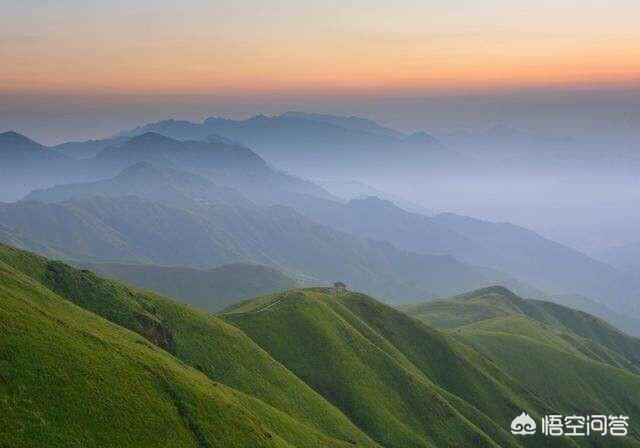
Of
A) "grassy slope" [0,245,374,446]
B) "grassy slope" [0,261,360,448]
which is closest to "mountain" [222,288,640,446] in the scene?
"grassy slope" [0,245,374,446]

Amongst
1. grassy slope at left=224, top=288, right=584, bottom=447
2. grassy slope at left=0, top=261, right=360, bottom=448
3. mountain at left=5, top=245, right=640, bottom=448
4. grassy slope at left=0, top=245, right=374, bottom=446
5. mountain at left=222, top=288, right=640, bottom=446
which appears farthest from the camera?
mountain at left=222, top=288, right=640, bottom=446

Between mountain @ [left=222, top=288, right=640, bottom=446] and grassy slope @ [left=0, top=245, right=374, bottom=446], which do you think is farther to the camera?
mountain @ [left=222, top=288, right=640, bottom=446]

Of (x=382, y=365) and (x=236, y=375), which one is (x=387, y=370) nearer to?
(x=382, y=365)

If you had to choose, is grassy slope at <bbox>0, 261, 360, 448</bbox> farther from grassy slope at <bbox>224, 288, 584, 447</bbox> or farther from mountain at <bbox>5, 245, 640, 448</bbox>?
grassy slope at <bbox>224, 288, 584, 447</bbox>

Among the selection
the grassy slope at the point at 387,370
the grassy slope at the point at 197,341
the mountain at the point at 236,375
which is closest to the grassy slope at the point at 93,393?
the mountain at the point at 236,375

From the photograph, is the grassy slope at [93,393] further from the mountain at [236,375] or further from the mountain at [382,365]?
the mountain at [382,365]

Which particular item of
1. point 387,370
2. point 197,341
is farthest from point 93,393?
point 387,370
